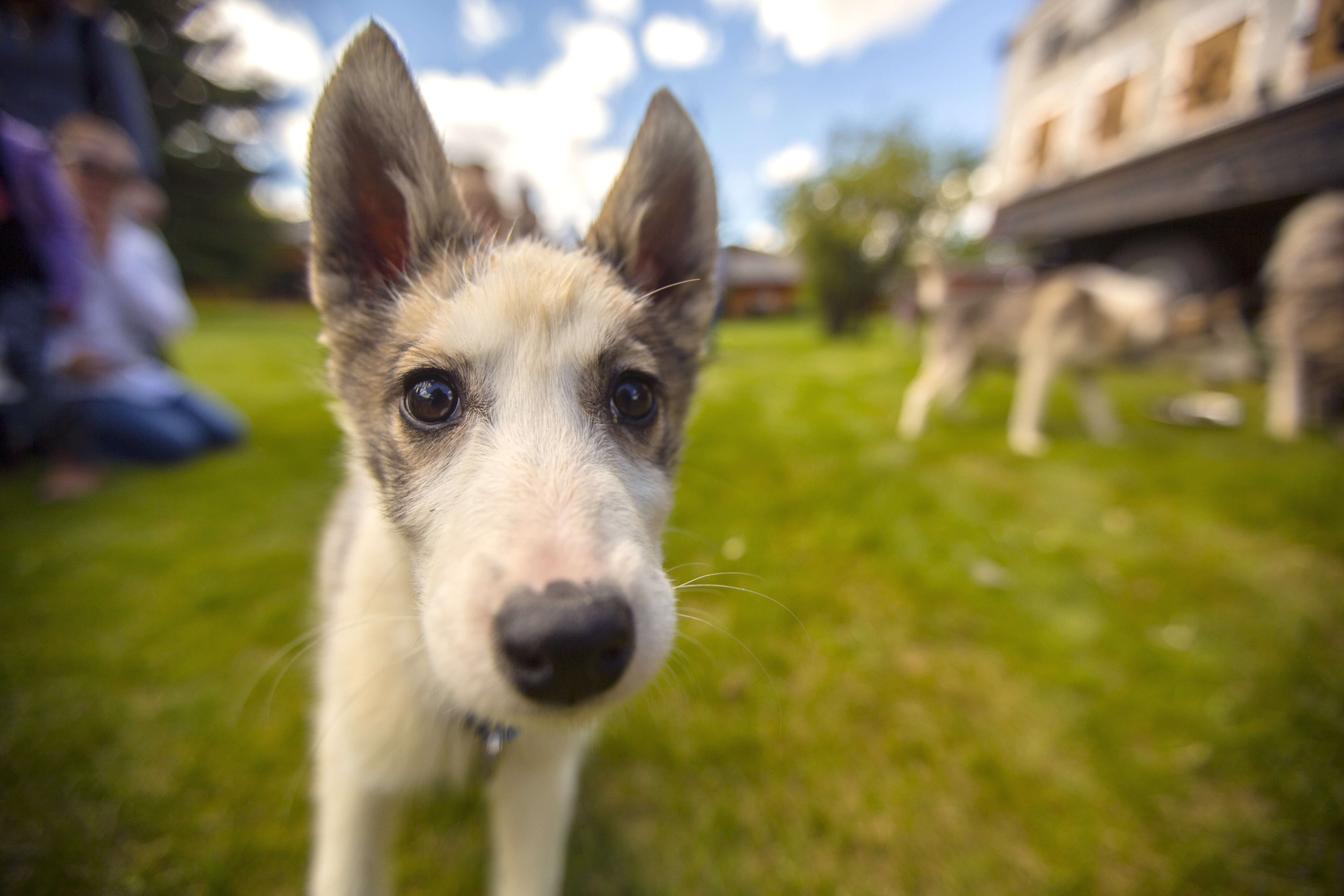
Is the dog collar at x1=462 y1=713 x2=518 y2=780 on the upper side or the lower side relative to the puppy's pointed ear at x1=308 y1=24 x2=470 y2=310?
lower

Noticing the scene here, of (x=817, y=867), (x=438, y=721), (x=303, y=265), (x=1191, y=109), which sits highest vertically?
(x=1191, y=109)

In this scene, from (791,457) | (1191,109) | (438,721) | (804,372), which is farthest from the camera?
(804,372)

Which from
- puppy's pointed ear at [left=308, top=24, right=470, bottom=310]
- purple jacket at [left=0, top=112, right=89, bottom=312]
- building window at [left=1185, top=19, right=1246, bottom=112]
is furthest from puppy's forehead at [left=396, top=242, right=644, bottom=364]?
purple jacket at [left=0, top=112, right=89, bottom=312]

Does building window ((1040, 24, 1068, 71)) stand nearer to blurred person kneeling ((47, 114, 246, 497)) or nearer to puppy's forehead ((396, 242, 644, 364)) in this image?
puppy's forehead ((396, 242, 644, 364))

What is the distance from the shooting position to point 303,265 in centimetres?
180

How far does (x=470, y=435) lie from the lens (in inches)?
50.6

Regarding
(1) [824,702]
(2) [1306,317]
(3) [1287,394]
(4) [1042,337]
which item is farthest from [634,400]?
(3) [1287,394]

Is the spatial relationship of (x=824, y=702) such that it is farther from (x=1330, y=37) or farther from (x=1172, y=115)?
(x=1172, y=115)

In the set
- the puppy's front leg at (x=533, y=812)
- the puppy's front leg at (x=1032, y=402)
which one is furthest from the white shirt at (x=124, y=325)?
the puppy's front leg at (x=1032, y=402)

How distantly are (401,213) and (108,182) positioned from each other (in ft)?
16.0

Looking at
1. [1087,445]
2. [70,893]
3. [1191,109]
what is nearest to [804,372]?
A: [1087,445]

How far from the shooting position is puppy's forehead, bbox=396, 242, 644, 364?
1.29 metres

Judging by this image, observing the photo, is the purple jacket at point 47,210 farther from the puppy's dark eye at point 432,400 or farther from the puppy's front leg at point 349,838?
the puppy's front leg at point 349,838

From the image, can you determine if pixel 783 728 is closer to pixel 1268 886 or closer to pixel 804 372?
pixel 1268 886
